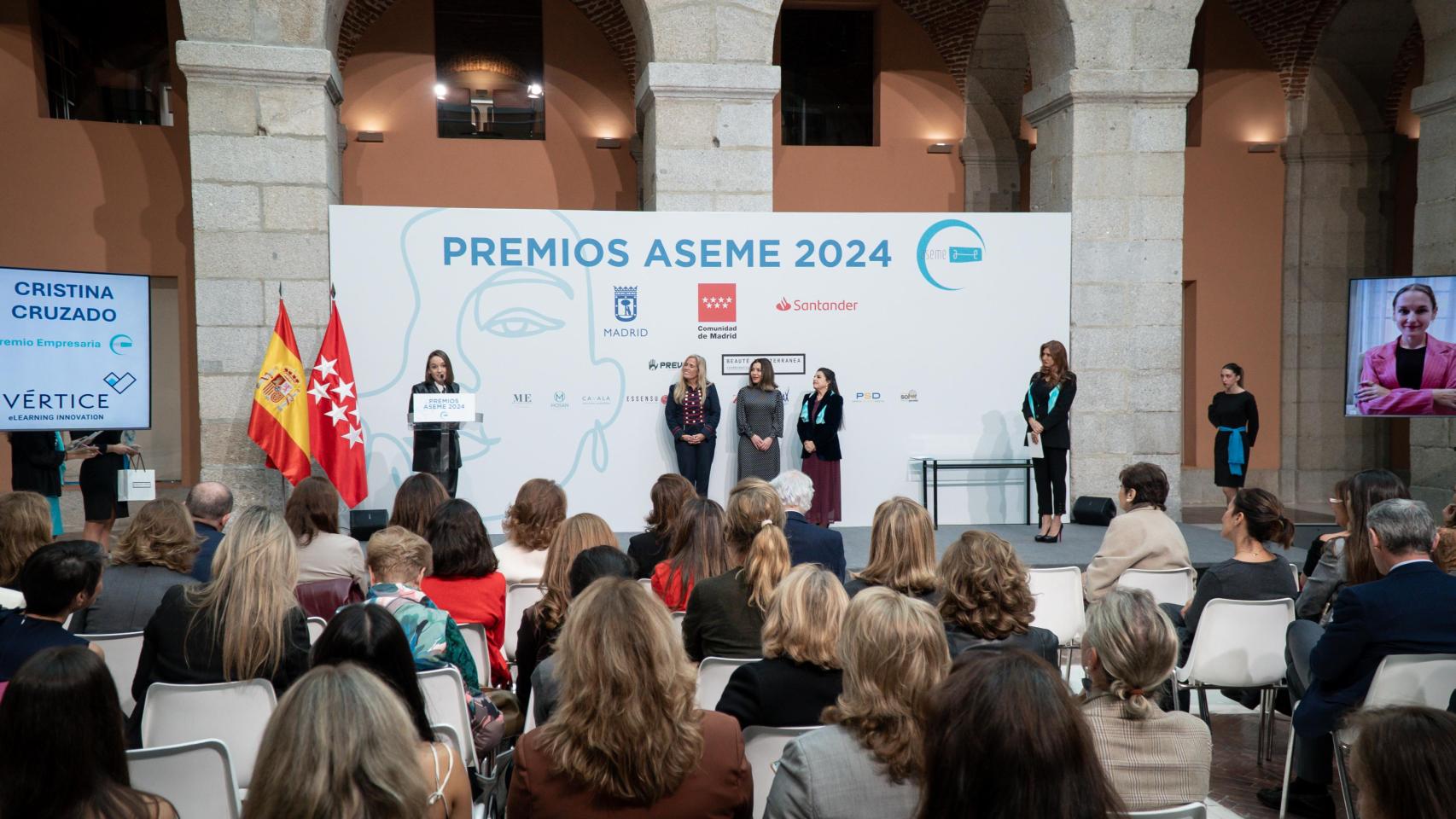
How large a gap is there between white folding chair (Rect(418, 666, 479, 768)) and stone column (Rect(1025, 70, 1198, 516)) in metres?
7.67

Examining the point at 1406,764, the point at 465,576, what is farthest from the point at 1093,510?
the point at 1406,764

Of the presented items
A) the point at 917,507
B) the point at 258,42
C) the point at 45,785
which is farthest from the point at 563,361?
the point at 45,785

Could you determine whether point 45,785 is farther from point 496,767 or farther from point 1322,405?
point 1322,405

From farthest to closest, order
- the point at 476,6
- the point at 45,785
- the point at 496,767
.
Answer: the point at 476,6 → the point at 496,767 → the point at 45,785

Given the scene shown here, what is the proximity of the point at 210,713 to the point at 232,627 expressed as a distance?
223 mm

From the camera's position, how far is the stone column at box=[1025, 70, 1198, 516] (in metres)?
9.50

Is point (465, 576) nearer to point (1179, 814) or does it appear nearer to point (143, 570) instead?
point (143, 570)

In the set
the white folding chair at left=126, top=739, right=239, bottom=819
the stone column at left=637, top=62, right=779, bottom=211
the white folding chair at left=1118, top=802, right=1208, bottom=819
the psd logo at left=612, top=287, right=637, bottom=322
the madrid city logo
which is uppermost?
the stone column at left=637, top=62, right=779, bottom=211

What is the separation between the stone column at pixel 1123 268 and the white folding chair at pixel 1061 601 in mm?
5045

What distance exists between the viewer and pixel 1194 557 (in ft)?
26.0

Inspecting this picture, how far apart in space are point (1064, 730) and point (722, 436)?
303 inches

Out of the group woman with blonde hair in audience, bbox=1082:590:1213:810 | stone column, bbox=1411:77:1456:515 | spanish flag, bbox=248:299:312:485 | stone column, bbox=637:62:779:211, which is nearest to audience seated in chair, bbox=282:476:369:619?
woman with blonde hair in audience, bbox=1082:590:1213:810

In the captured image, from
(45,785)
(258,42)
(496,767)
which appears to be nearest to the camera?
(45,785)

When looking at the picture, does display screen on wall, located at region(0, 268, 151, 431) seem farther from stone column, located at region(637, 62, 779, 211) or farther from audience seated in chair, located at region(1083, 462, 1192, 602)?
audience seated in chair, located at region(1083, 462, 1192, 602)
